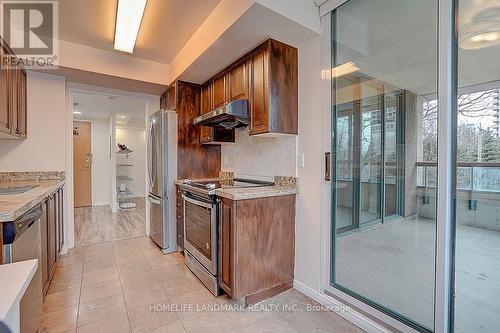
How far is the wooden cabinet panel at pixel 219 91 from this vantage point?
9.00 ft

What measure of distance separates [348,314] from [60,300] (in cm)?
237

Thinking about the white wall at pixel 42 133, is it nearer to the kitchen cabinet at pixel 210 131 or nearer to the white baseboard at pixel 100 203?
the kitchen cabinet at pixel 210 131

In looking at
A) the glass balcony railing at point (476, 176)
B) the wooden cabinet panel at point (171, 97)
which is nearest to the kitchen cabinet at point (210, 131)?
the wooden cabinet panel at point (171, 97)

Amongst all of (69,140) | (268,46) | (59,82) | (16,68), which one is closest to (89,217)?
(69,140)

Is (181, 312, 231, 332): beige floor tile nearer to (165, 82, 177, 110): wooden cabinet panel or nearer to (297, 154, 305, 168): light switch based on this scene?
(297, 154, 305, 168): light switch

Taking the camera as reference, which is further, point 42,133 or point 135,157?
point 135,157

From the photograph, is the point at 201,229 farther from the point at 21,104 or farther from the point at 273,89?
the point at 21,104

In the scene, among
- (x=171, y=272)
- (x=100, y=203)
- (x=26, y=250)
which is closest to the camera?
(x=26, y=250)

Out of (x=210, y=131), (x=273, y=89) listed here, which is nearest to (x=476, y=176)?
(x=273, y=89)

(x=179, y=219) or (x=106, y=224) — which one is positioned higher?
(x=179, y=219)

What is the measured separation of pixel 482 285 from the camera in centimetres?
139

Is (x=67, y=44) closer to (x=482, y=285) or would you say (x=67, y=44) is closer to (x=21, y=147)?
(x=21, y=147)

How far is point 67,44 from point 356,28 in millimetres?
3094

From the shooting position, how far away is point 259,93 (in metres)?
2.19
